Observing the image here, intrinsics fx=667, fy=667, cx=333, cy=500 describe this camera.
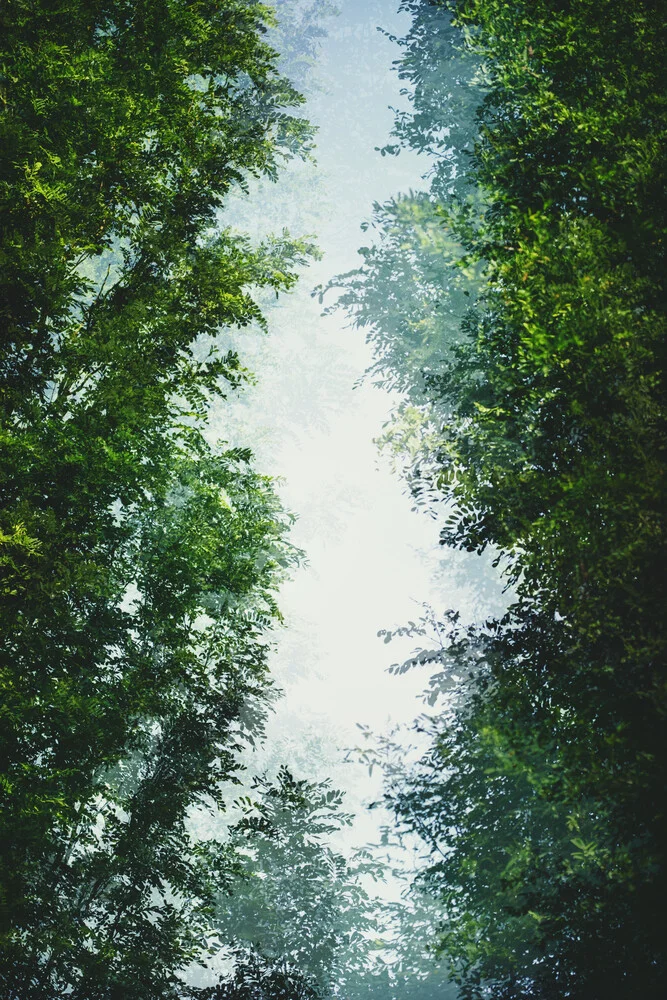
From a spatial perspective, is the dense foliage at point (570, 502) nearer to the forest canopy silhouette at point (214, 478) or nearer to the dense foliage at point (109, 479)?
the forest canopy silhouette at point (214, 478)

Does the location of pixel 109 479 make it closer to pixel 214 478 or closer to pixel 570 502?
pixel 214 478

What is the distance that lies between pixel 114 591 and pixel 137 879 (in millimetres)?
1995

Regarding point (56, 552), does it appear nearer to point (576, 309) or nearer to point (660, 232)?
point (576, 309)

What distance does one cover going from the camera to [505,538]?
450 centimetres

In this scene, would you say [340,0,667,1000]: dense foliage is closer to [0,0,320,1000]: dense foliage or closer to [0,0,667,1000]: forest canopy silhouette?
[0,0,667,1000]: forest canopy silhouette

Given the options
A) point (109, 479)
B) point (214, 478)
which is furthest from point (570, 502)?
point (109, 479)

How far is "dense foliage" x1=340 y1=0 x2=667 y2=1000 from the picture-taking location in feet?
11.6

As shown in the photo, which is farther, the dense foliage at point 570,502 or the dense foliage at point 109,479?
the dense foliage at point 109,479

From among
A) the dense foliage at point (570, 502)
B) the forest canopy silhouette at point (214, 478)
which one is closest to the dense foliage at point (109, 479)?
the forest canopy silhouette at point (214, 478)

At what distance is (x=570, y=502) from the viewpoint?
3996 mm

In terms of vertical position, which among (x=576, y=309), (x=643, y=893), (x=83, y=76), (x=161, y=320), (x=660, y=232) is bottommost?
(x=643, y=893)

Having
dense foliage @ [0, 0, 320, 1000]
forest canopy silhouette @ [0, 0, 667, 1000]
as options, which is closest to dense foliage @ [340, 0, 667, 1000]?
forest canopy silhouette @ [0, 0, 667, 1000]

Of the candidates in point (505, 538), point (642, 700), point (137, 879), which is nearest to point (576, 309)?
point (505, 538)

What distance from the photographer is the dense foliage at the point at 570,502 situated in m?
3.55
